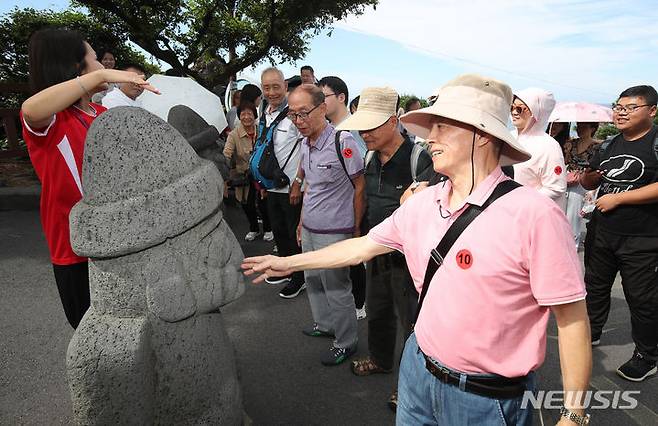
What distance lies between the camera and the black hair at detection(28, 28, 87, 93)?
1983 mm

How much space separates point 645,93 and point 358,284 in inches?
108

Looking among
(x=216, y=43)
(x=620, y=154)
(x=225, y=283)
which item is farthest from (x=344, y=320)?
(x=216, y=43)

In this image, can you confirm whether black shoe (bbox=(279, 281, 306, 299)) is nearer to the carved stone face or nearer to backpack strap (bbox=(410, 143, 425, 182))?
backpack strap (bbox=(410, 143, 425, 182))

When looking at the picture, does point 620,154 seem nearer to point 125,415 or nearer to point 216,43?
point 125,415

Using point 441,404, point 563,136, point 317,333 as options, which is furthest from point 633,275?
point 563,136

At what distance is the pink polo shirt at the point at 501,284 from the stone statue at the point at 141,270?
35.5 inches

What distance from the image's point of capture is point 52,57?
1.99 meters

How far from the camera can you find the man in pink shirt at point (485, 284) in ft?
4.31

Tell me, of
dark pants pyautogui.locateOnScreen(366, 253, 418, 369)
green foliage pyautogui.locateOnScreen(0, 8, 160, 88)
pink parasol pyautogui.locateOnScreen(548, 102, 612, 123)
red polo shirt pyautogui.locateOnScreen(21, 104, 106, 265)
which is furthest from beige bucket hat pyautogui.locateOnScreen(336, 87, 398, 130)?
green foliage pyautogui.locateOnScreen(0, 8, 160, 88)

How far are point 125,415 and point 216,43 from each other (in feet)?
51.5

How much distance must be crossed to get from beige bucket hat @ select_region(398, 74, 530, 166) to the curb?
7923mm

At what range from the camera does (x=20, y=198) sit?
24.2ft

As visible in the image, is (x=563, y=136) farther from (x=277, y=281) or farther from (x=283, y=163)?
(x=277, y=281)

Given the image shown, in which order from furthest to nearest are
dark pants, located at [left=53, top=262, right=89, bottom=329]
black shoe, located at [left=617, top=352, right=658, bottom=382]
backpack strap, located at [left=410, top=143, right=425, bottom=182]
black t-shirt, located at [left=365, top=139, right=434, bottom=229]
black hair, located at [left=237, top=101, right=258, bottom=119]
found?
black hair, located at [left=237, top=101, right=258, bottom=119], black shoe, located at [left=617, top=352, right=658, bottom=382], black t-shirt, located at [left=365, top=139, right=434, bottom=229], backpack strap, located at [left=410, top=143, right=425, bottom=182], dark pants, located at [left=53, top=262, right=89, bottom=329]
